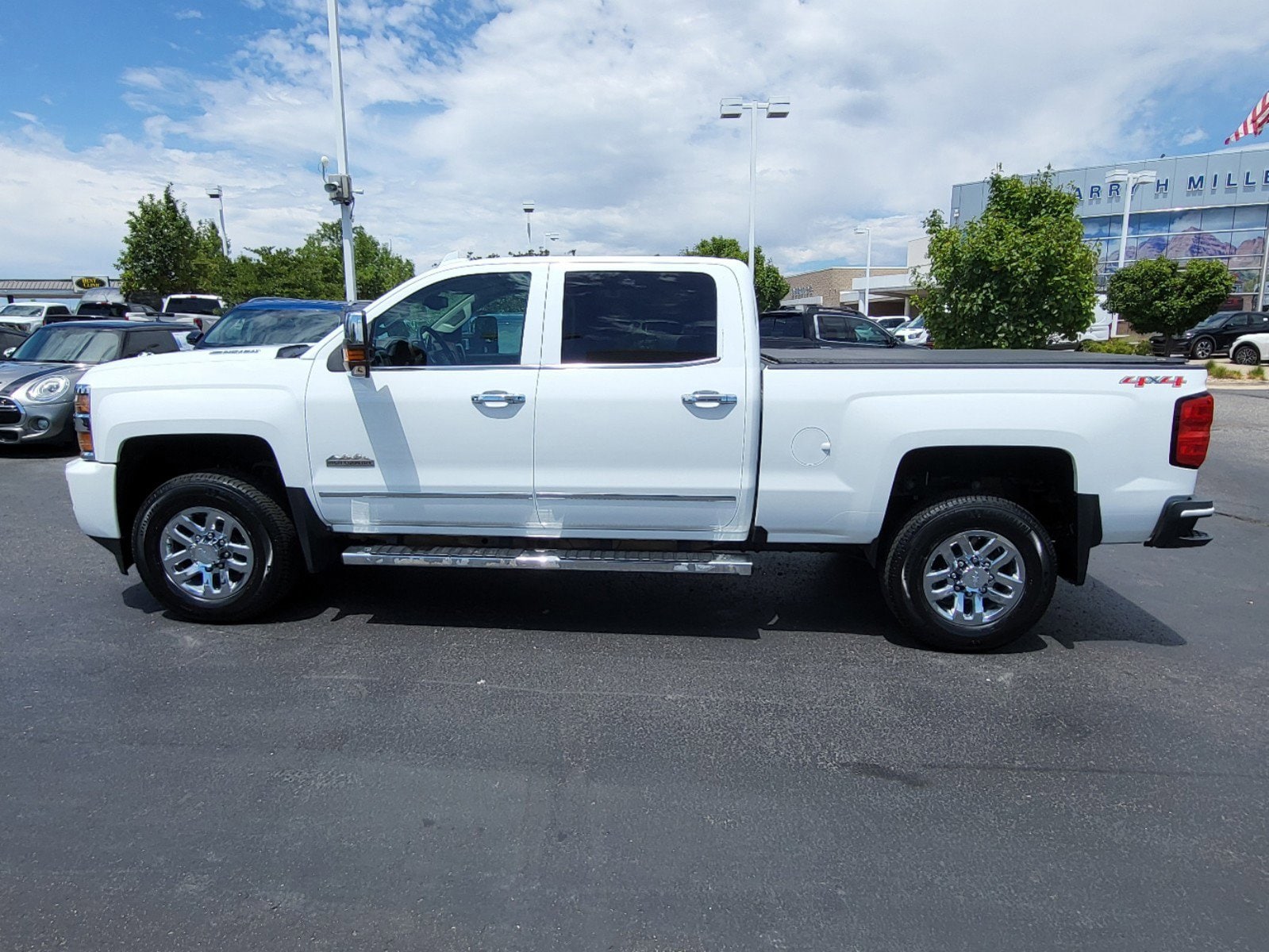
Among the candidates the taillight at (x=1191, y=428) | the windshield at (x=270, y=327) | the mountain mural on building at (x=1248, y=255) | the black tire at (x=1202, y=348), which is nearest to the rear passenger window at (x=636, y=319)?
the taillight at (x=1191, y=428)

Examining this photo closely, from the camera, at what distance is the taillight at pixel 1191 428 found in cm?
419

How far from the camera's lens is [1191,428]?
4.20 metres

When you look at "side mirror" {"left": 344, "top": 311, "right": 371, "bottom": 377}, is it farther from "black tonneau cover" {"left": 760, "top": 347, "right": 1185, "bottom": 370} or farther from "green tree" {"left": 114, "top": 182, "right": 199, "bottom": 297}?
"green tree" {"left": 114, "top": 182, "right": 199, "bottom": 297}

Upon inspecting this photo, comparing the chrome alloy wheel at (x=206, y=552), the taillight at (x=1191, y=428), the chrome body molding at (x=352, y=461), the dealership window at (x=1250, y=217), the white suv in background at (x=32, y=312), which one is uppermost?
the dealership window at (x=1250, y=217)

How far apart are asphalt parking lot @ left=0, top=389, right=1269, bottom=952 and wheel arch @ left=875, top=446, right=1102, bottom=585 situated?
24.4 inches

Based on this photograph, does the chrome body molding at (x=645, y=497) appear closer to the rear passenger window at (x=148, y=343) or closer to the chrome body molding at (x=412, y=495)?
the chrome body molding at (x=412, y=495)

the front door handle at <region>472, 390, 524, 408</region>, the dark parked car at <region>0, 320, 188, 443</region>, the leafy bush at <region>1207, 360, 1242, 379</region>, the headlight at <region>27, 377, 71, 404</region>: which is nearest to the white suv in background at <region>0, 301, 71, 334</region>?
the dark parked car at <region>0, 320, 188, 443</region>

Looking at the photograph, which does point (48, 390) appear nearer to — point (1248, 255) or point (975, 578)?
point (975, 578)

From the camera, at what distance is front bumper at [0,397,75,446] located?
10086 mm

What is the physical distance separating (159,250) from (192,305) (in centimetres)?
969

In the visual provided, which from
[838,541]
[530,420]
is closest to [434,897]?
[530,420]

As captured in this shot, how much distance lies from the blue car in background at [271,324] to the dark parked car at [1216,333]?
2412cm

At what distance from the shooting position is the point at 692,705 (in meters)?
3.98

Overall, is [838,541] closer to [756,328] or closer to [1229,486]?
[756,328]
